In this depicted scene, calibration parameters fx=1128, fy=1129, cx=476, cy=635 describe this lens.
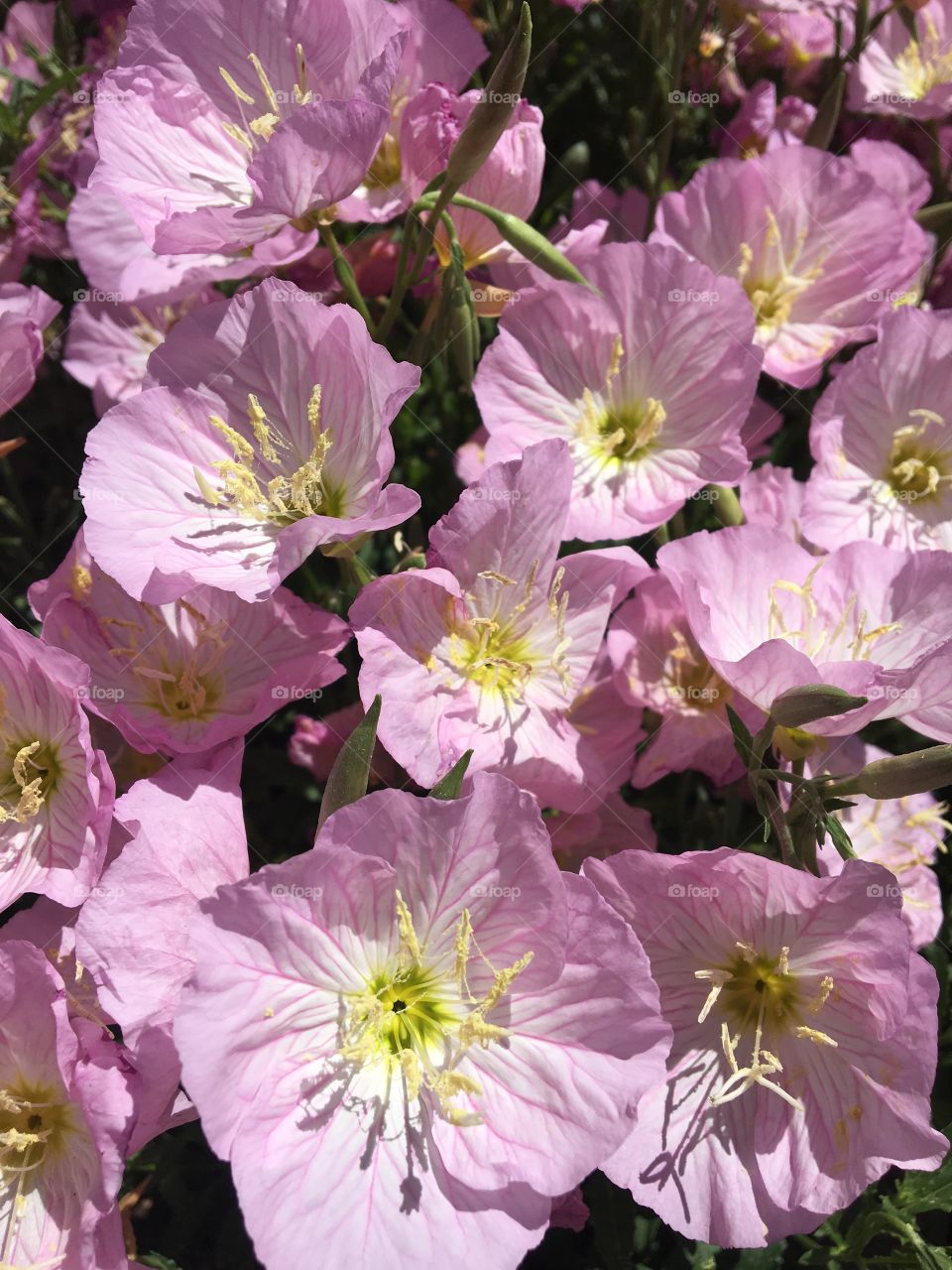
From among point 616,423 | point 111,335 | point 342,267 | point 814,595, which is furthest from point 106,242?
point 814,595

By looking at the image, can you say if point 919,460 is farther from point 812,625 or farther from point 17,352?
point 17,352

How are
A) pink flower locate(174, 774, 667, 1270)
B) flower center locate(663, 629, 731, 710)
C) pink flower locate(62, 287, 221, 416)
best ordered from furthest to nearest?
pink flower locate(62, 287, 221, 416)
flower center locate(663, 629, 731, 710)
pink flower locate(174, 774, 667, 1270)

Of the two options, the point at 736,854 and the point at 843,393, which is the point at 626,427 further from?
the point at 736,854

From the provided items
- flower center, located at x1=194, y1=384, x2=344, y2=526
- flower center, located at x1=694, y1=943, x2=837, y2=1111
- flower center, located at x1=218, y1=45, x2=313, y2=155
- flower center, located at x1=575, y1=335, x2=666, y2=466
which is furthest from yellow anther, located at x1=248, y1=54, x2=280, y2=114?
flower center, located at x1=694, y1=943, x2=837, y2=1111

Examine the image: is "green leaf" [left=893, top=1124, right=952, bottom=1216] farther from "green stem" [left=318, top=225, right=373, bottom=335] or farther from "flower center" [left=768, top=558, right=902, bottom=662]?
"green stem" [left=318, top=225, right=373, bottom=335]

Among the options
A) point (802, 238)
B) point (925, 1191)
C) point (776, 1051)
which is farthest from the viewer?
point (802, 238)
